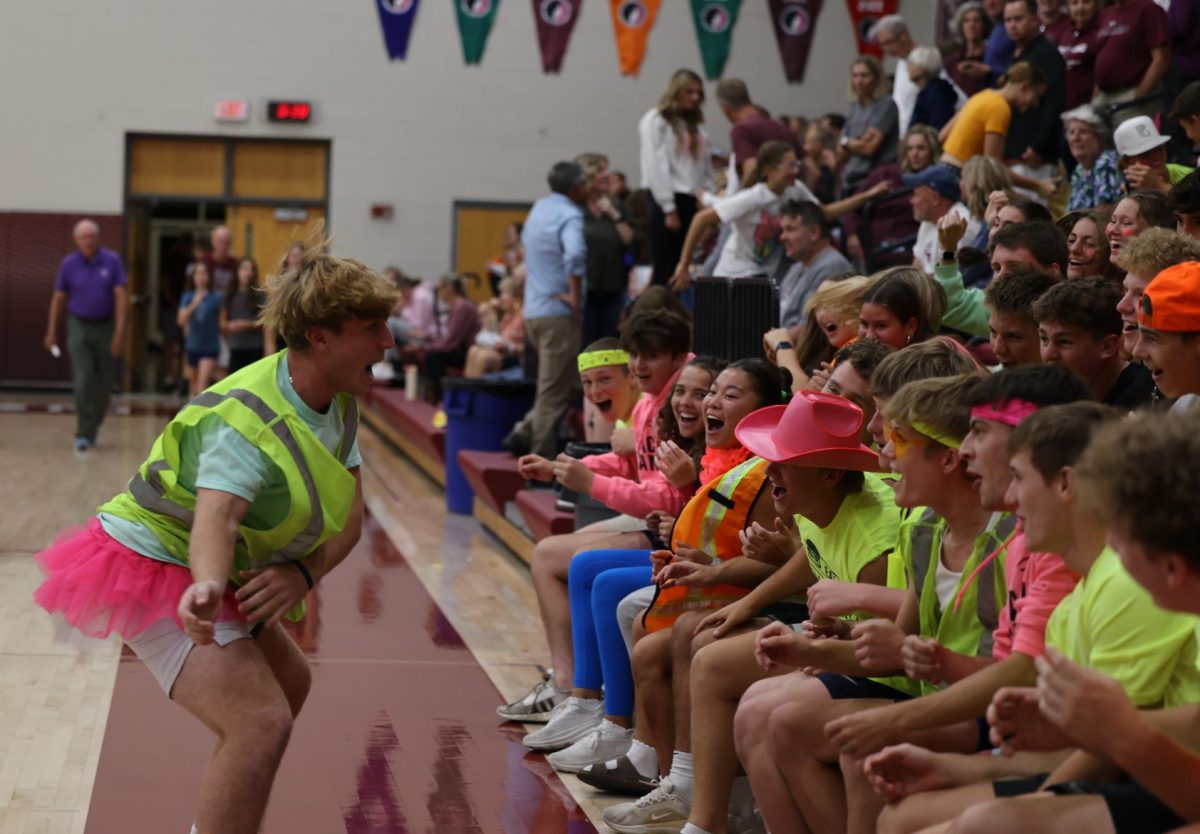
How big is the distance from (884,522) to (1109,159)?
10.4 ft

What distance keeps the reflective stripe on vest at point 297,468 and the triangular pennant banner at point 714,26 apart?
13.4m

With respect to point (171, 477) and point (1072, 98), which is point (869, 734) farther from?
point (1072, 98)

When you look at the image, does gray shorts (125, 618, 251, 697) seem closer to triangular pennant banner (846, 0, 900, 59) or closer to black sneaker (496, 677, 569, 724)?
black sneaker (496, 677, 569, 724)

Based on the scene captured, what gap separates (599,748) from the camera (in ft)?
14.1

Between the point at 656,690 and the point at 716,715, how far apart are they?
543 millimetres

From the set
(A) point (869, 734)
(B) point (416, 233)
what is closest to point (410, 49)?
(B) point (416, 233)

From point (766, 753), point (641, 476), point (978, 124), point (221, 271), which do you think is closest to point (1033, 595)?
point (766, 753)

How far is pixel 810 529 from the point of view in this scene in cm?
341

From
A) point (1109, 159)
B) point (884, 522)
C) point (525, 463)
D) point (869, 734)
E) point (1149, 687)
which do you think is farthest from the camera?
point (1109, 159)

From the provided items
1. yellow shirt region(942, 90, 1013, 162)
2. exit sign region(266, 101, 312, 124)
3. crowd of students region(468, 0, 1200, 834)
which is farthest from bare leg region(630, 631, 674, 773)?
exit sign region(266, 101, 312, 124)

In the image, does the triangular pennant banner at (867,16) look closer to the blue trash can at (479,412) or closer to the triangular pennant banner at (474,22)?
the triangular pennant banner at (474,22)

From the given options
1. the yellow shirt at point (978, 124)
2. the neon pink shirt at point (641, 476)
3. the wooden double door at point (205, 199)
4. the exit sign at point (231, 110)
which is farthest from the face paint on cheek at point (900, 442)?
the exit sign at point (231, 110)

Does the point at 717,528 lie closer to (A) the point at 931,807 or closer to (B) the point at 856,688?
(B) the point at 856,688

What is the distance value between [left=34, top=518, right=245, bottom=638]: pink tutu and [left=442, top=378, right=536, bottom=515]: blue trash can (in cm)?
572
